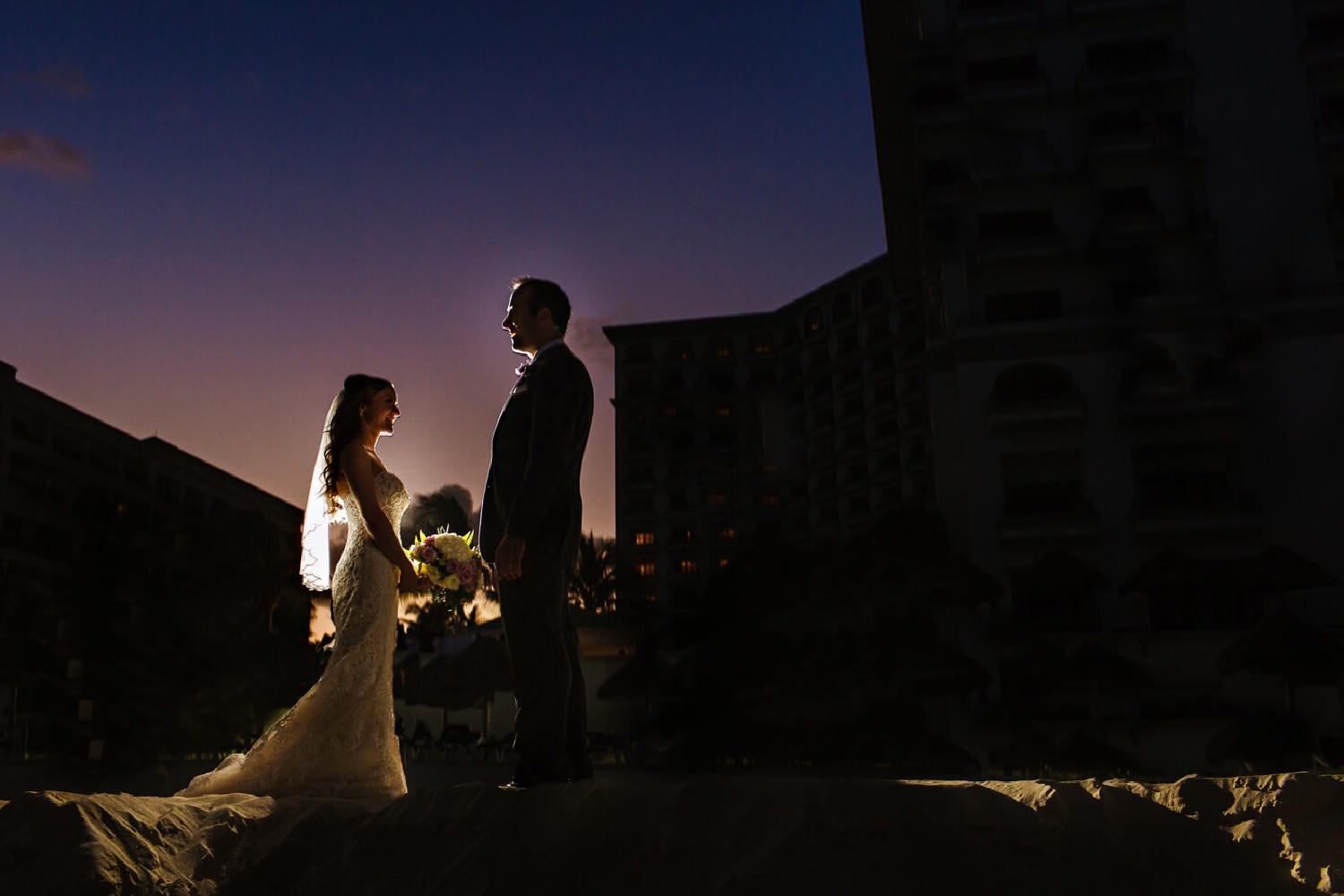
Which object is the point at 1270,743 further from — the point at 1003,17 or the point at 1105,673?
the point at 1003,17

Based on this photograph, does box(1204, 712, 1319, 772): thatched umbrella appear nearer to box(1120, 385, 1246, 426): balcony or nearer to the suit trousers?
box(1120, 385, 1246, 426): balcony

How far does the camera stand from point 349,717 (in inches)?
219

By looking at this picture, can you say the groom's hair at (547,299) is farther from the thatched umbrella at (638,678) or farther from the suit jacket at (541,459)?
the thatched umbrella at (638,678)

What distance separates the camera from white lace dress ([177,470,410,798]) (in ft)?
17.4

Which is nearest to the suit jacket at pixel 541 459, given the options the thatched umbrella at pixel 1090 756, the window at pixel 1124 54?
the thatched umbrella at pixel 1090 756

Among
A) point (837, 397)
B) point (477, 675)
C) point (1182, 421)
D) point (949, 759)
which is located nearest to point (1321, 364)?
point (1182, 421)

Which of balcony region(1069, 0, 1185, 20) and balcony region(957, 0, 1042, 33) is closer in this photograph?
balcony region(1069, 0, 1185, 20)

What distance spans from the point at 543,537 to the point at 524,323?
1.13m

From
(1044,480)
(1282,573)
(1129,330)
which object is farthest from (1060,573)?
(1129,330)

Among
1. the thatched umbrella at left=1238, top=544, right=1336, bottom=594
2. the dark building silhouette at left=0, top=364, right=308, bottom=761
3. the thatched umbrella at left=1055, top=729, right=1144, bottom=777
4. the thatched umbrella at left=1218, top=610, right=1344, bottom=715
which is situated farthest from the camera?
the dark building silhouette at left=0, top=364, right=308, bottom=761

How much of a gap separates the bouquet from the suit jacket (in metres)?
0.83

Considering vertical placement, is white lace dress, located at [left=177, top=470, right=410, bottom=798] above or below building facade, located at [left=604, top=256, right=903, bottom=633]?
below

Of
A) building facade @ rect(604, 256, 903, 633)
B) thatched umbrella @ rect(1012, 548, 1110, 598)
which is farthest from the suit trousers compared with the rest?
building facade @ rect(604, 256, 903, 633)

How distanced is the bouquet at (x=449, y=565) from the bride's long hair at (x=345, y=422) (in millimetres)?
612
